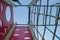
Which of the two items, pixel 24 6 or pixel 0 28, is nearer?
pixel 0 28

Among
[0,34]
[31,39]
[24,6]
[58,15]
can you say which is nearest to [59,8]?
[58,15]

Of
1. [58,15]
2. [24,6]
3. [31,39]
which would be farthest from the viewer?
[24,6]

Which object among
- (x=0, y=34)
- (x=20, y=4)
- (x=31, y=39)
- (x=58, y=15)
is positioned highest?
(x=20, y=4)

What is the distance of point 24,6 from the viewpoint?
14.1 ft

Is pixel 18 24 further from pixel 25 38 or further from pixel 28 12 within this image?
pixel 25 38

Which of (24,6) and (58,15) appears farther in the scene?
(24,6)

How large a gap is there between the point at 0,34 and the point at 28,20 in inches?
96.7

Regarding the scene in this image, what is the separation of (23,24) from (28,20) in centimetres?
22

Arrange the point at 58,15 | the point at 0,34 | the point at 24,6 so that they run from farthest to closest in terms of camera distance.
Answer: the point at 24,6
the point at 0,34
the point at 58,15

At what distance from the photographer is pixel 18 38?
270 centimetres

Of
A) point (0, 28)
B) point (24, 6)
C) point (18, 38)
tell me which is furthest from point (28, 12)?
point (0, 28)

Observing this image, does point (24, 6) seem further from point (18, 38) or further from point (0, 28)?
point (0, 28)

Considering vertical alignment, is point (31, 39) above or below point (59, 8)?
below

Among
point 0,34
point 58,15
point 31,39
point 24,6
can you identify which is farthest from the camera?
point 24,6
